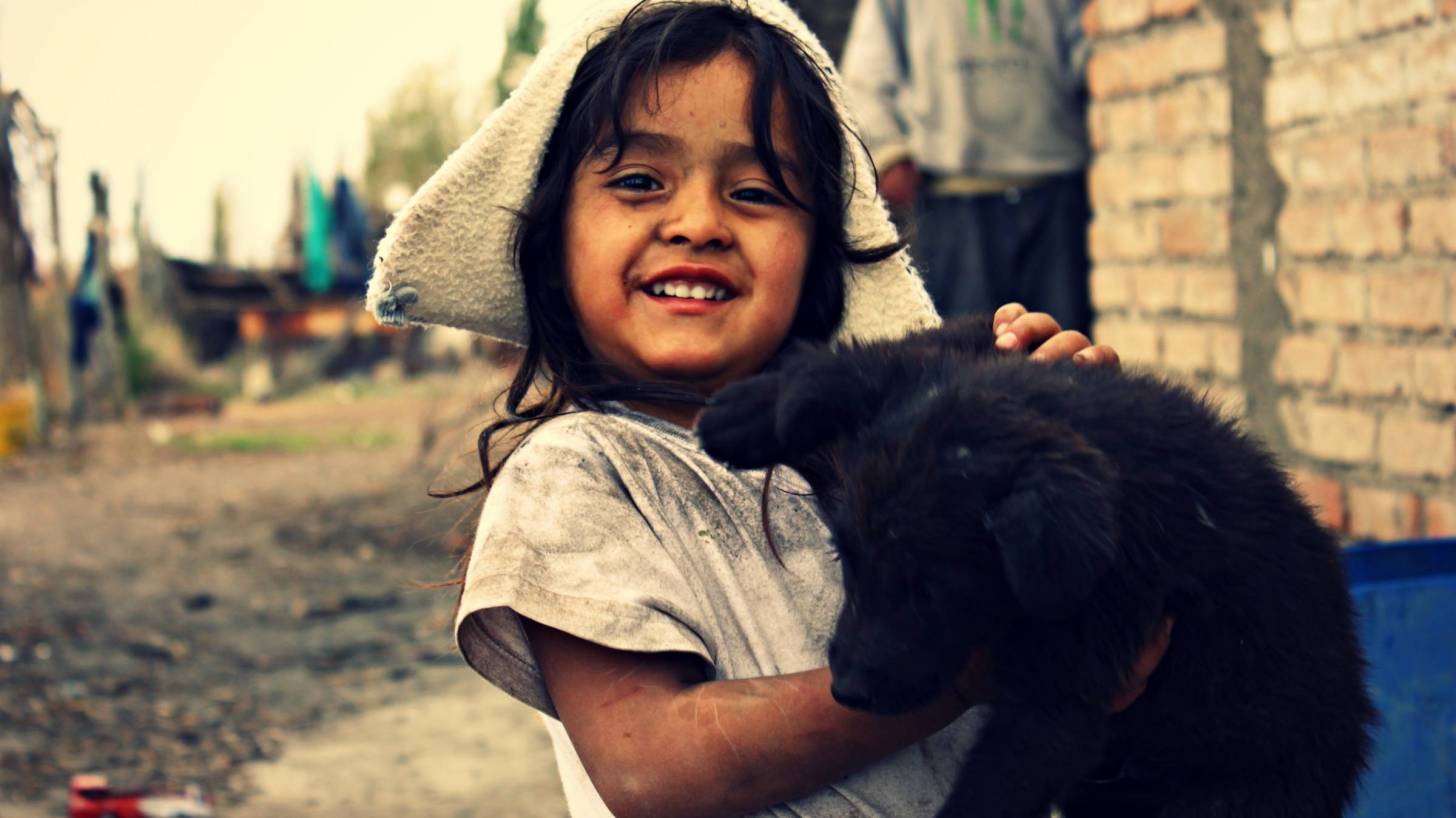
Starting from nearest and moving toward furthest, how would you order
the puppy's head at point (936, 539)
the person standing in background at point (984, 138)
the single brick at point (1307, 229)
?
the puppy's head at point (936, 539)
the single brick at point (1307, 229)
the person standing in background at point (984, 138)

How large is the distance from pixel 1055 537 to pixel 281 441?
500 inches

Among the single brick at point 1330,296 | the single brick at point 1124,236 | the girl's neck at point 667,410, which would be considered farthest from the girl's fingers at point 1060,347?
the single brick at point 1124,236

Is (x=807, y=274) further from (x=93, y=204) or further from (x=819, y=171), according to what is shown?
(x=93, y=204)

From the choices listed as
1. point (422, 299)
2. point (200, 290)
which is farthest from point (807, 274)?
point (200, 290)

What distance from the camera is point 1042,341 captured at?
85.2 inches

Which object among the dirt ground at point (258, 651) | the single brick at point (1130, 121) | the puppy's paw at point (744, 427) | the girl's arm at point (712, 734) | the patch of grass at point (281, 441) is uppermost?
the single brick at point (1130, 121)

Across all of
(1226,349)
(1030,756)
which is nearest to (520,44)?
(1226,349)

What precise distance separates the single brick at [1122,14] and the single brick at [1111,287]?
783 millimetres

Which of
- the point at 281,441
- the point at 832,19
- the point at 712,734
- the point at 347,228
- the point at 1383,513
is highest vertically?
the point at 832,19

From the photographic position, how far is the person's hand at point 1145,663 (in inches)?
69.0

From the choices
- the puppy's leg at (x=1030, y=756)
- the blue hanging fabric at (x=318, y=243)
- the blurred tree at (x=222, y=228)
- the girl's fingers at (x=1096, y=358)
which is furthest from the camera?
the blurred tree at (x=222, y=228)

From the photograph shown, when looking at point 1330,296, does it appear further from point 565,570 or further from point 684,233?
point 565,570

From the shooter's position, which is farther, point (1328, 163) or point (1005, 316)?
point (1328, 163)

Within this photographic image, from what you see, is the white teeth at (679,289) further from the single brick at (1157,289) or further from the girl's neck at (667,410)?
the single brick at (1157,289)
